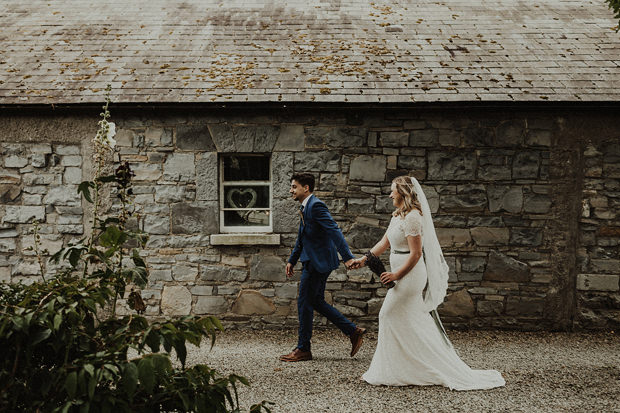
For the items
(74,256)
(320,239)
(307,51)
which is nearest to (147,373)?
(74,256)

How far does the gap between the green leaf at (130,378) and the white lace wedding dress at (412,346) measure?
126 inches

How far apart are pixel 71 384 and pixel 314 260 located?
12.2 ft

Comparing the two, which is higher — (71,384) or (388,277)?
(71,384)

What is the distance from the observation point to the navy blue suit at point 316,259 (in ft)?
18.4

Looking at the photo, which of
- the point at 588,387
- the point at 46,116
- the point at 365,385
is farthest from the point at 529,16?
the point at 46,116

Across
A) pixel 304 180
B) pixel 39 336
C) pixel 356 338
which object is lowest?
pixel 356 338

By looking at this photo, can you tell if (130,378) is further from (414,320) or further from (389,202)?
(389,202)

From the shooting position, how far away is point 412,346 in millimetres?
4855

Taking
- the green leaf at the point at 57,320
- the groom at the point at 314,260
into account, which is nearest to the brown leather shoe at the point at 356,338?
the groom at the point at 314,260

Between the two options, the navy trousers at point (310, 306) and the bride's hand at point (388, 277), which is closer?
the bride's hand at point (388, 277)

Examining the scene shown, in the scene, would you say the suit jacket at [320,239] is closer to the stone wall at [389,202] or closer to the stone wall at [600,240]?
the stone wall at [389,202]

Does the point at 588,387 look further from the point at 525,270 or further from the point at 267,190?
the point at 267,190

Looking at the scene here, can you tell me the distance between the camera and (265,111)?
23.2 ft

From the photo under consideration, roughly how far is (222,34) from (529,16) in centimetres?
514
